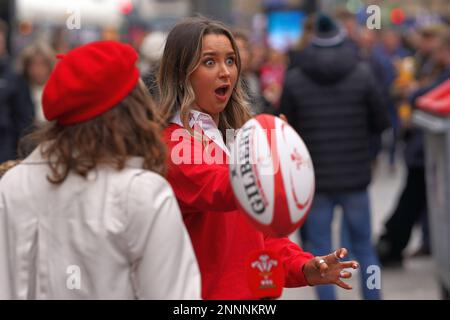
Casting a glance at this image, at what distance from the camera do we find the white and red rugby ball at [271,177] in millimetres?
3162

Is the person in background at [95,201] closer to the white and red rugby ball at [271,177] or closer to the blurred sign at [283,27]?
the white and red rugby ball at [271,177]

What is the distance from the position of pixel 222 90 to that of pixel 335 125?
3532 mm

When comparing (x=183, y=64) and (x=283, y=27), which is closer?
(x=183, y=64)

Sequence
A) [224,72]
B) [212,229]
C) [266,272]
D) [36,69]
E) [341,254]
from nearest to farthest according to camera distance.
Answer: [266,272] < [341,254] < [212,229] < [224,72] < [36,69]

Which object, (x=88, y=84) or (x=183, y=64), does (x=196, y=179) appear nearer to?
(x=183, y=64)

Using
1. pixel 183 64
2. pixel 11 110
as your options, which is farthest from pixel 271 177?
pixel 11 110

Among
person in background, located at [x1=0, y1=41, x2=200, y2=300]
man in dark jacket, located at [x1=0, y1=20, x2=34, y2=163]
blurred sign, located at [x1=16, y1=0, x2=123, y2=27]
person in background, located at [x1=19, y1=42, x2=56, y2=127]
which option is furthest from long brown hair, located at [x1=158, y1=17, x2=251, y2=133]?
blurred sign, located at [x1=16, y1=0, x2=123, y2=27]

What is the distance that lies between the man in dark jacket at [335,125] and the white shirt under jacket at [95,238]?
4207 mm

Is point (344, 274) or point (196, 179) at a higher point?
point (196, 179)

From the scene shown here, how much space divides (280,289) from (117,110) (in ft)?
2.33

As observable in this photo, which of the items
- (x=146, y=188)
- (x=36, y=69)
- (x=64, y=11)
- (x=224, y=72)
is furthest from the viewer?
(x=64, y=11)

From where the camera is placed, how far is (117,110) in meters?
3.08

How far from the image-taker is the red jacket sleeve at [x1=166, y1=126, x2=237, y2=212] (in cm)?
341

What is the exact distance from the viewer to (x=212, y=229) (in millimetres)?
3588
